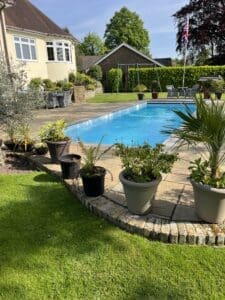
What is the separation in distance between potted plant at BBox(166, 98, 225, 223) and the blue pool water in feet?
19.1

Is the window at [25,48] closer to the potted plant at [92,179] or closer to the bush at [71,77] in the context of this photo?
the bush at [71,77]

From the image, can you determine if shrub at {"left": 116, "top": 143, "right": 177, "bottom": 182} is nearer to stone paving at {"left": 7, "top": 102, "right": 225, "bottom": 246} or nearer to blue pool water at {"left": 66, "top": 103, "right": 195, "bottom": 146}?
stone paving at {"left": 7, "top": 102, "right": 225, "bottom": 246}

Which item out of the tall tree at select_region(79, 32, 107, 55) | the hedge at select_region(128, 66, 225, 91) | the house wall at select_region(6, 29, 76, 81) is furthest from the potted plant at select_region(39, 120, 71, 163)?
the tall tree at select_region(79, 32, 107, 55)

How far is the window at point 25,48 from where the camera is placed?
17.1 metres

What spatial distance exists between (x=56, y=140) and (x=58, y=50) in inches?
684

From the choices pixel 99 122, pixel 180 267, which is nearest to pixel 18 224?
pixel 180 267

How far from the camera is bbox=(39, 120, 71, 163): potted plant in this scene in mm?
5266

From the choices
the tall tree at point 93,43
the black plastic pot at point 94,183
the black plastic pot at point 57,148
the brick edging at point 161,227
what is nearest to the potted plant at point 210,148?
the brick edging at point 161,227

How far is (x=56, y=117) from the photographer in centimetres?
1209

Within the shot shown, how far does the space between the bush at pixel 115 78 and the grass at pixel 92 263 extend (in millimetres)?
23638

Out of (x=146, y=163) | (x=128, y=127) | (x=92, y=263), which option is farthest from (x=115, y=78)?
(x=92, y=263)

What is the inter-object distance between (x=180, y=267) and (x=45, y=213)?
200 cm

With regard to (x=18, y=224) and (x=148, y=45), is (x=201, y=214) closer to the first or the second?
(x=18, y=224)

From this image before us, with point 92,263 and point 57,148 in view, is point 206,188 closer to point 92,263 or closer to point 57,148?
point 92,263
